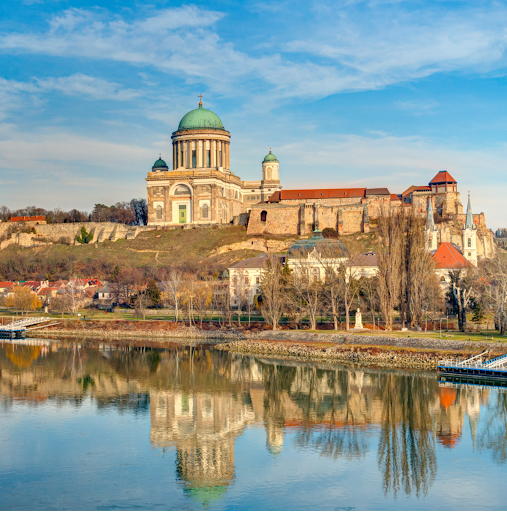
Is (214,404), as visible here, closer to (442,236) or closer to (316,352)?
(316,352)

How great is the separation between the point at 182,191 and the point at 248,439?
69.1 meters

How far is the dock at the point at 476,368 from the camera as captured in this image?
31.9 metres

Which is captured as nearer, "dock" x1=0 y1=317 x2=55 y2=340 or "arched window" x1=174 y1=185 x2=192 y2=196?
"dock" x1=0 y1=317 x2=55 y2=340

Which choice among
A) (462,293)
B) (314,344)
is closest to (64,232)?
(314,344)

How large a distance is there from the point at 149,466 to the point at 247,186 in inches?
3180

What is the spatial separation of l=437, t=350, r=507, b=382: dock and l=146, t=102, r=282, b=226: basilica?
2232 inches

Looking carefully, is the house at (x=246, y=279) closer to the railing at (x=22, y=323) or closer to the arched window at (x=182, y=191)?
the railing at (x=22, y=323)

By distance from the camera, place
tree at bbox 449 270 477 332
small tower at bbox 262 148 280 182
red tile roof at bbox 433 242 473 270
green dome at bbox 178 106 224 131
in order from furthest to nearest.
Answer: small tower at bbox 262 148 280 182 < green dome at bbox 178 106 224 131 < red tile roof at bbox 433 242 473 270 < tree at bbox 449 270 477 332

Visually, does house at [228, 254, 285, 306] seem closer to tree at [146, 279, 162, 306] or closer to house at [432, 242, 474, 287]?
tree at [146, 279, 162, 306]

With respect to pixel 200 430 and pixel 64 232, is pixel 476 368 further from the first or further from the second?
pixel 64 232

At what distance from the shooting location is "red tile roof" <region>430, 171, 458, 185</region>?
83.8 metres

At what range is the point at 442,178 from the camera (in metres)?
84.5

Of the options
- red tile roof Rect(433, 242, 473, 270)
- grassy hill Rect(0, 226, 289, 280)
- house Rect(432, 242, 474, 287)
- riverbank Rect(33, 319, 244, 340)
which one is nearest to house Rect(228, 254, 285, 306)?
riverbank Rect(33, 319, 244, 340)

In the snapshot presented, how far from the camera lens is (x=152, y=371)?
118ft
